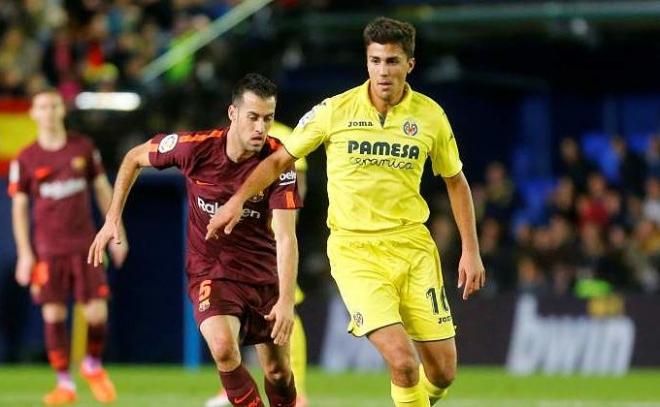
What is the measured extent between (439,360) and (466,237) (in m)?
0.72

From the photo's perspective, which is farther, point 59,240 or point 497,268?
point 497,268

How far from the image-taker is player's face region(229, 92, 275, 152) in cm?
912

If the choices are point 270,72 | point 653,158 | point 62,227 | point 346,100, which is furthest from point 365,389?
point 653,158

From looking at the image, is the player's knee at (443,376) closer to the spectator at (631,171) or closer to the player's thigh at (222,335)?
the player's thigh at (222,335)

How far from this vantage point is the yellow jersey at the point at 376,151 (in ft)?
29.9

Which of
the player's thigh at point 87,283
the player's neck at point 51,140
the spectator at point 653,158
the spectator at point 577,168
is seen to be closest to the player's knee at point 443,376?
the player's thigh at point 87,283

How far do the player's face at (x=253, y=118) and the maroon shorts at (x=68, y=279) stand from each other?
4.51 meters

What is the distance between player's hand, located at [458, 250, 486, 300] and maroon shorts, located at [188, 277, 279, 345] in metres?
1.13

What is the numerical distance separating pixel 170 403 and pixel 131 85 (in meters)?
7.82

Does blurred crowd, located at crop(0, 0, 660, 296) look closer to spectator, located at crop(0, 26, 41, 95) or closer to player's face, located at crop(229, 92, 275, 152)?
spectator, located at crop(0, 26, 41, 95)

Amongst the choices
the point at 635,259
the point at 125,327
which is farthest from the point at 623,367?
the point at 125,327

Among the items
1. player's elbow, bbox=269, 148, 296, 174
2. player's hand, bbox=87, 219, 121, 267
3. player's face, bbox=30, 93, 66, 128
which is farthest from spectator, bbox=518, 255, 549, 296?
player's hand, bbox=87, 219, 121, 267

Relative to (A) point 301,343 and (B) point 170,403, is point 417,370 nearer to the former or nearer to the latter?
(A) point 301,343

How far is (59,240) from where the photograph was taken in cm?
1353
